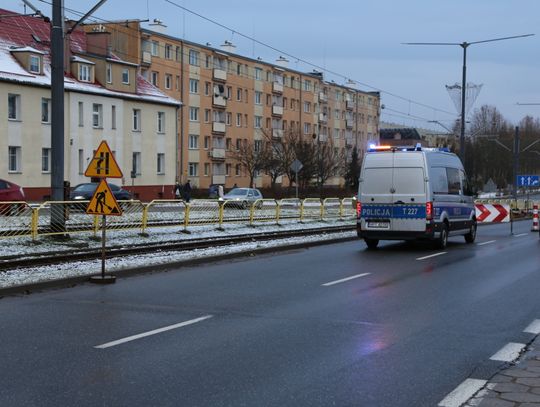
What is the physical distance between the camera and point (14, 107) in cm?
4394

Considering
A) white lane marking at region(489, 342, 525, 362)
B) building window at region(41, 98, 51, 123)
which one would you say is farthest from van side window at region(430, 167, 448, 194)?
building window at region(41, 98, 51, 123)

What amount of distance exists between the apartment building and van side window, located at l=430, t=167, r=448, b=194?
92.7 feet

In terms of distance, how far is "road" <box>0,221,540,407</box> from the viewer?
5.73 metres

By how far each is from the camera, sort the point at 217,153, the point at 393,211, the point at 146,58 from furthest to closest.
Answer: the point at 217,153 → the point at 146,58 → the point at 393,211

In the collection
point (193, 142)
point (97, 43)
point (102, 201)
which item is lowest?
point (102, 201)

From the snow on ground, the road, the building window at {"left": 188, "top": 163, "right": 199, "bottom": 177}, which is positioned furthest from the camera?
the building window at {"left": 188, "top": 163, "right": 199, "bottom": 177}

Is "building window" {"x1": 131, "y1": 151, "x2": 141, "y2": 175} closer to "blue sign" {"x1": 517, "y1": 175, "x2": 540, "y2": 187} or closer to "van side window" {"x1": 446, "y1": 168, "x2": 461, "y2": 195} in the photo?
"blue sign" {"x1": 517, "y1": 175, "x2": 540, "y2": 187}

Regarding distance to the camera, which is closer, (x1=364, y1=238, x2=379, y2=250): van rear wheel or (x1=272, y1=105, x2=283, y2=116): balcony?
(x1=364, y1=238, x2=379, y2=250): van rear wheel

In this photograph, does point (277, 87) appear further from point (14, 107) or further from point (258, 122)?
point (14, 107)

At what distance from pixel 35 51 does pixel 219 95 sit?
31.3 metres

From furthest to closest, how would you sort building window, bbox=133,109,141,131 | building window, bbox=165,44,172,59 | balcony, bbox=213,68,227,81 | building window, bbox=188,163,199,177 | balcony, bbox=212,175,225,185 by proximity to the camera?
balcony, bbox=212,175,225,185
balcony, bbox=213,68,227,81
building window, bbox=188,163,199,177
building window, bbox=165,44,172,59
building window, bbox=133,109,141,131

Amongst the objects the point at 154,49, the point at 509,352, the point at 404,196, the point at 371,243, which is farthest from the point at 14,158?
the point at 509,352

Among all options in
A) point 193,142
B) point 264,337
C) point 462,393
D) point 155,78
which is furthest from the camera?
point 193,142

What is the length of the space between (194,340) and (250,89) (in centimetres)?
7536
